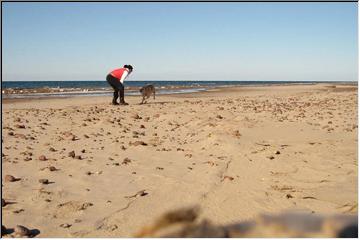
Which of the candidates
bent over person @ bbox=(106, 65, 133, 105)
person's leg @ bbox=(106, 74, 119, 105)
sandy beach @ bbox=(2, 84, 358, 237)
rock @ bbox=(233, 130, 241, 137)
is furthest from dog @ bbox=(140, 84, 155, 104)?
rock @ bbox=(233, 130, 241, 137)

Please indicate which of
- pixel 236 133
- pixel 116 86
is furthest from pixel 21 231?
pixel 116 86

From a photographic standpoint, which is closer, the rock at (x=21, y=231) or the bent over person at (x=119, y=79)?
the rock at (x=21, y=231)

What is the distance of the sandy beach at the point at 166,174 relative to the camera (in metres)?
3.52

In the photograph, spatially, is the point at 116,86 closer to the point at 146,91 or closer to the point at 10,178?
the point at 146,91

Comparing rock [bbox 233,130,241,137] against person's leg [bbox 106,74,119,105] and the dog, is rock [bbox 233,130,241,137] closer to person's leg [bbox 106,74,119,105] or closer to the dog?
person's leg [bbox 106,74,119,105]

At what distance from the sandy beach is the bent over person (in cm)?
747

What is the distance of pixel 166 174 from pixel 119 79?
11839 mm

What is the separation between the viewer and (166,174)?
490cm

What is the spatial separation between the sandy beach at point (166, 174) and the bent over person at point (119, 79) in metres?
7.47

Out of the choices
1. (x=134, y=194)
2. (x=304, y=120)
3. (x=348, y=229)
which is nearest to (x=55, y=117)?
(x=304, y=120)

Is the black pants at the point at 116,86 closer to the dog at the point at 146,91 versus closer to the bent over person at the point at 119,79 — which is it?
the bent over person at the point at 119,79

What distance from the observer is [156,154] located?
20.1 feet

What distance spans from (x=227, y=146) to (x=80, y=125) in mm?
4177

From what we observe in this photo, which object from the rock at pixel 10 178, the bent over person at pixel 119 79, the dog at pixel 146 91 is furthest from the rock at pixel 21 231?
the dog at pixel 146 91
